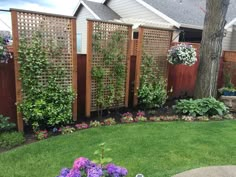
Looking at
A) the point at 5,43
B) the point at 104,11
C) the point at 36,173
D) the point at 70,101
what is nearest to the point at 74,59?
the point at 70,101

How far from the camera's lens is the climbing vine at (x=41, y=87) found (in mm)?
3602

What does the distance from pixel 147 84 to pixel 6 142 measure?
10.6ft

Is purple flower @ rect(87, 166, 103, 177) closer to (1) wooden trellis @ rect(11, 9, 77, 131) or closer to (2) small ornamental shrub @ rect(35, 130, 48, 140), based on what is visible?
(2) small ornamental shrub @ rect(35, 130, 48, 140)

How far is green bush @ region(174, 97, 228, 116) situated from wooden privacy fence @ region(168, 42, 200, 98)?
134 centimetres

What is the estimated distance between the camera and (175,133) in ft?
13.1

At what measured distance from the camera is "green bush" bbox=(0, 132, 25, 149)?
3.34 m

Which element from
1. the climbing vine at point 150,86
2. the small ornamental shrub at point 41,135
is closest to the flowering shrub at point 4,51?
the small ornamental shrub at point 41,135

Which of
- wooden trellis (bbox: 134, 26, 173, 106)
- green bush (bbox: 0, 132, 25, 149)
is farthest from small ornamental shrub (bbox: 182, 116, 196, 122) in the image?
green bush (bbox: 0, 132, 25, 149)

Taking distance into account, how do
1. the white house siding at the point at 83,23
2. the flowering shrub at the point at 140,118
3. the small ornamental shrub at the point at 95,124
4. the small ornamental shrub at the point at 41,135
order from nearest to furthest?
the small ornamental shrub at the point at 41,135 → the small ornamental shrub at the point at 95,124 → the flowering shrub at the point at 140,118 → the white house siding at the point at 83,23

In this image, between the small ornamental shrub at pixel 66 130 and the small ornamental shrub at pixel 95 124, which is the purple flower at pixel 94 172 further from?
the small ornamental shrub at pixel 95 124

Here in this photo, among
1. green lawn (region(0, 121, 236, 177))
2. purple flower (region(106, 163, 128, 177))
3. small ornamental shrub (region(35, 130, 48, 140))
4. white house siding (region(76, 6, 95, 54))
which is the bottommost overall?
green lawn (region(0, 121, 236, 177))

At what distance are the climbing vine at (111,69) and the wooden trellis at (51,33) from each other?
0.48 metres

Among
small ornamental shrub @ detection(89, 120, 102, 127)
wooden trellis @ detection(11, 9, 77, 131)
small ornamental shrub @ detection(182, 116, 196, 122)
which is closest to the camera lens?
wooden trellis @ detection(11, 9, 77, 131)

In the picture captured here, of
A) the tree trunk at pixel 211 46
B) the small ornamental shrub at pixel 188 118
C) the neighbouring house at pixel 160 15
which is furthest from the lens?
the neighbouring house at pixel 160 15
